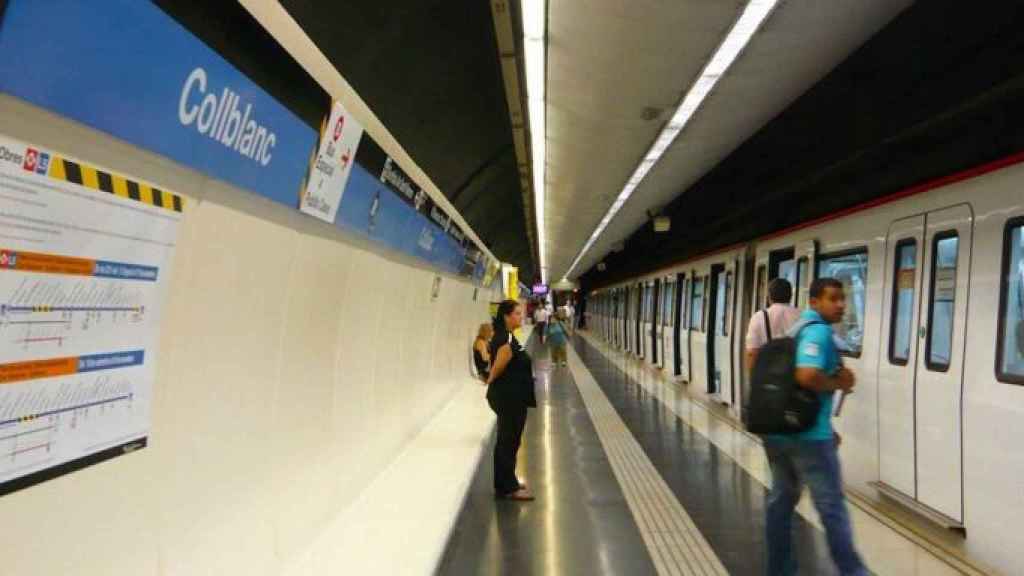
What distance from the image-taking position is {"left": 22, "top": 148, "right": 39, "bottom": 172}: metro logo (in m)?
1.77

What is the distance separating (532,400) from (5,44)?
549cm

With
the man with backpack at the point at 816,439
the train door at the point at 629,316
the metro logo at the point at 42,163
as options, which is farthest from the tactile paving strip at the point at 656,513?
the train door at the point at 629,316

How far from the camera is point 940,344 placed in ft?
17.1

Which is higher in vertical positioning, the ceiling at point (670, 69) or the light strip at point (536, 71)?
the ceiling at point (670, 69)

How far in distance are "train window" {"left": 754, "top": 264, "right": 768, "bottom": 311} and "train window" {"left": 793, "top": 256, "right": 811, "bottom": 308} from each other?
1.22m

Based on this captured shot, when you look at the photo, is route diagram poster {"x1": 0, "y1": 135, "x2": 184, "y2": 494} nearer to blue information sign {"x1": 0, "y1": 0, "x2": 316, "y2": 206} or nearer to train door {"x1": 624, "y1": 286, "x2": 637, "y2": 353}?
blue information sign {"x1": 0, "y1": 0, "x2": 316, "y2": 206}

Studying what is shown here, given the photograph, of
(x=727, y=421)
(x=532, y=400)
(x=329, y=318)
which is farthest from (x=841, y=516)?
(x=727, y=421)

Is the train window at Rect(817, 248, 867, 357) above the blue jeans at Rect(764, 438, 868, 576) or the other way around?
above

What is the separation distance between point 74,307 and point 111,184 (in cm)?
33

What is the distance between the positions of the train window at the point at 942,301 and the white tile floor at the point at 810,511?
1.14 metres

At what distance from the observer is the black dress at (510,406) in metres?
6.72

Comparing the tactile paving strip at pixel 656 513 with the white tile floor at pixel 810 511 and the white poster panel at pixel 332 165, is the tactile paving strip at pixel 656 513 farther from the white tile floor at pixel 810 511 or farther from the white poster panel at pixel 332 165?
the white poster panel at pixel 332 165

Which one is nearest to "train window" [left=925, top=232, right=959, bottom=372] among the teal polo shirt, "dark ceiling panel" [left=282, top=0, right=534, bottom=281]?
the teal polo shirt

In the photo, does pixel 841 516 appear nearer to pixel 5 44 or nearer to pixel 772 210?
pixel 5 44
